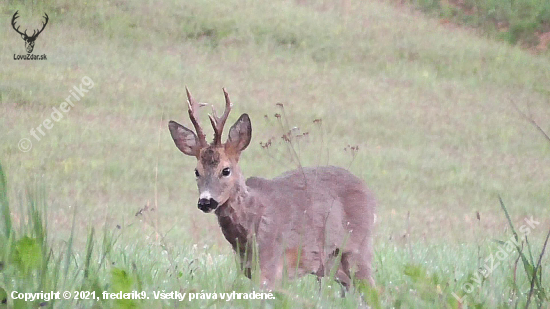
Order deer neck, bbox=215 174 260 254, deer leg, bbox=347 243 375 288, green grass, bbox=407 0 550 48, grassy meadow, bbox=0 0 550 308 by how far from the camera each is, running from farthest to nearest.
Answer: green grass, bbox=407 0 550 48 → deer leg, bbox=347 243 375 288 → deer neck, bbox=215 174 260 254 → grassy meadow, bbox=0 0 550 308

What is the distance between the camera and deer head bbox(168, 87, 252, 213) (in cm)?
470

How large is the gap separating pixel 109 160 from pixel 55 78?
188 inches

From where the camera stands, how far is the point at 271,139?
16.6ft

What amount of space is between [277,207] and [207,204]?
30.2 inches

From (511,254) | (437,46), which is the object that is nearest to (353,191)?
(511,254)

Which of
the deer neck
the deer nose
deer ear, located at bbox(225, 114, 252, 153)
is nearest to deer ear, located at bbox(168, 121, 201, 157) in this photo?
deer ear, located at bbox(225, 114, 252, 153)

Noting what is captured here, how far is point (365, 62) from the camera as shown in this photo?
1984cm

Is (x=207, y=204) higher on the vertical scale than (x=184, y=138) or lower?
lower

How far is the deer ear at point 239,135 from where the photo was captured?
489cm

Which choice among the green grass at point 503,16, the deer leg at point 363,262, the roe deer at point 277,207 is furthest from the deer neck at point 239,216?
the green grass at point 503,16

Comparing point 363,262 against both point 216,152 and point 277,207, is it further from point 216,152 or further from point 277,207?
point 216,152

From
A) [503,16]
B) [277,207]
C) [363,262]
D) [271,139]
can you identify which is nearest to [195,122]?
[271,139]

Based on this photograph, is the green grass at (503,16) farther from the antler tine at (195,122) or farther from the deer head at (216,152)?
the antler tine at (195,122)

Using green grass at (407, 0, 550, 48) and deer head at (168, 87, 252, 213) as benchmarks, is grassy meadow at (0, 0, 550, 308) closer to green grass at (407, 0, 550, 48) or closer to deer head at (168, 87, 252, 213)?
deer head at (168, 87, 252, 213)
